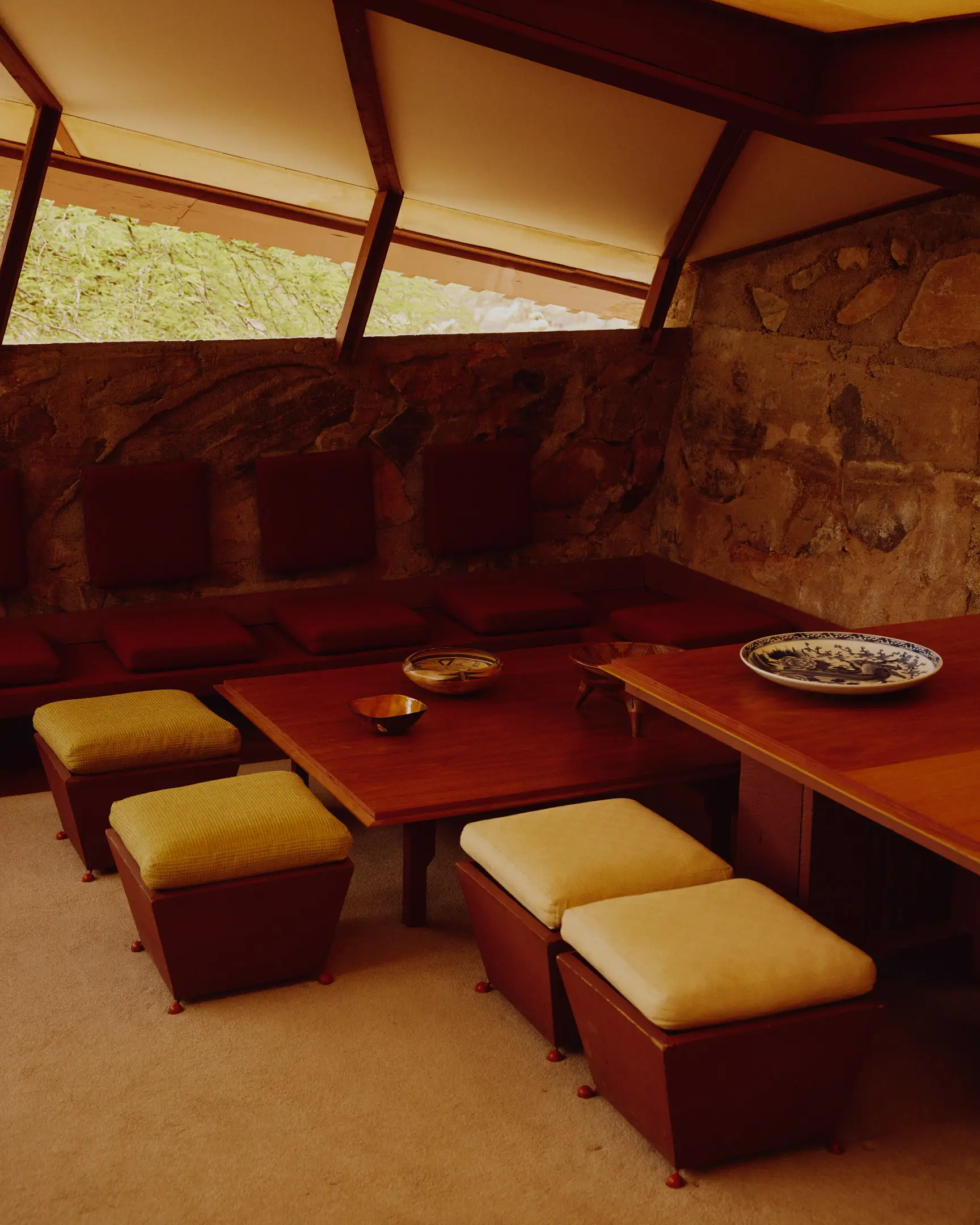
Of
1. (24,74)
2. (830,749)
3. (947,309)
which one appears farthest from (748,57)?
(24,74)

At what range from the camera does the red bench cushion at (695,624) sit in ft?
15.7

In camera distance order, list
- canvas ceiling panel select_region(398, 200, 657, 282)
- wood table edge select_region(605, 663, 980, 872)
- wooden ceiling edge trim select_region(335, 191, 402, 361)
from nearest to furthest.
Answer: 1. wood table edge select_region(605, 663, 980, 872)
2. wooden ceiling edge trim select_region(335, 191, 402, 361)
3. canvas ceiling panel select_region(398, 200, 657, 282)

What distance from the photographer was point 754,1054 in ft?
7.15

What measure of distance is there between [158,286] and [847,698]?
325cm

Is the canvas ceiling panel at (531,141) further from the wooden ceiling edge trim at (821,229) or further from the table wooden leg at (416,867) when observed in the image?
the table wooden leg at (416,867)

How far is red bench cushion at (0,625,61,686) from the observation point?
13.9 feet

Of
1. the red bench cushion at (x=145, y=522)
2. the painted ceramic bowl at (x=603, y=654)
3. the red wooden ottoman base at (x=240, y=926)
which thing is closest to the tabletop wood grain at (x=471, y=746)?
the painted ceramic bowl at (x=603, y=654)

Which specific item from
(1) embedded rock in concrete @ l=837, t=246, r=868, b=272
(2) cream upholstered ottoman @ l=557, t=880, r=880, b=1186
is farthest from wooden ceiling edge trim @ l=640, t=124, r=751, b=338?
(2) cream upholstered ottoman @ l=557, t=880, r=880, b=1186

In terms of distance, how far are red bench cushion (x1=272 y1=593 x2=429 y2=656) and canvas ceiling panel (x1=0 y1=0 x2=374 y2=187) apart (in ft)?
5.26

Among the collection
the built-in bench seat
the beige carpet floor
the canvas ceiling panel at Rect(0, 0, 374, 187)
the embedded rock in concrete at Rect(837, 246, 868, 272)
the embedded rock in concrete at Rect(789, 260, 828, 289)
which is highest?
the canvas ceiling panel at Rect(0, 0, 374, 187)

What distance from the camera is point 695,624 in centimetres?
489

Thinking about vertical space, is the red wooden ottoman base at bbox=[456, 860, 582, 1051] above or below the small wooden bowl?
below

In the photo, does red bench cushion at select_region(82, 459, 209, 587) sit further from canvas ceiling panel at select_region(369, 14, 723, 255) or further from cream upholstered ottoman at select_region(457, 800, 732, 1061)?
cream upholstered ottoman at select_region(457, 800, 732, 1061)

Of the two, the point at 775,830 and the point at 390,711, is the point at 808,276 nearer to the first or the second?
the point at 390,711
